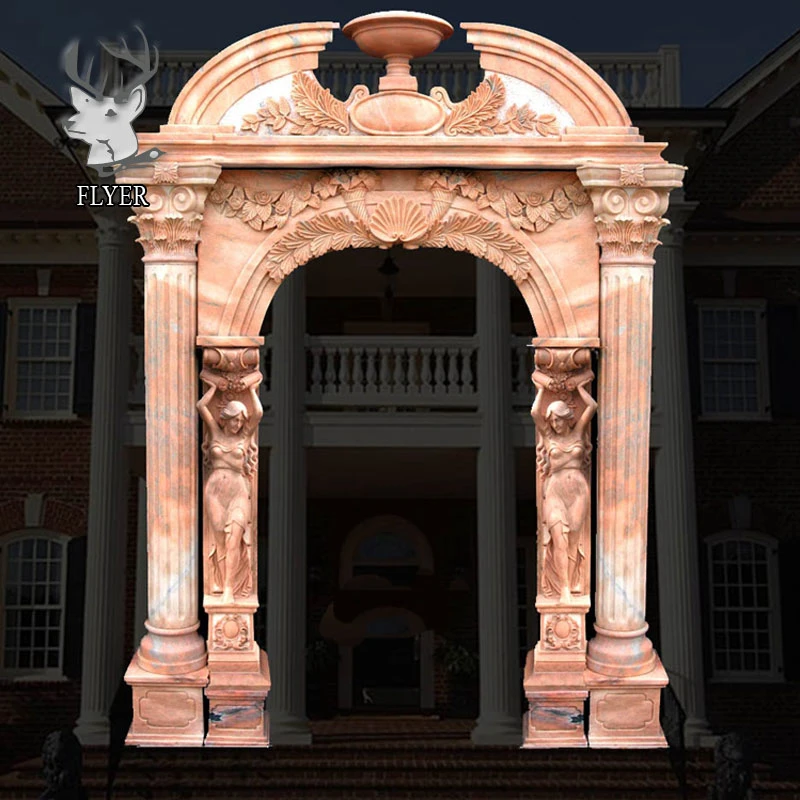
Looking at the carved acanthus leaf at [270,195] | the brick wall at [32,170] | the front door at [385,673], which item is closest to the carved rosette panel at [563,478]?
the carved acanthus leaf at [270,195]

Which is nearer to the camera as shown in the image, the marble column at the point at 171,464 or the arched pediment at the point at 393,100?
the marble column at the point at 171,464

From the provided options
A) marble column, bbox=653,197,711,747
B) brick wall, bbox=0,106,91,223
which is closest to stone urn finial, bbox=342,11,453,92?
marble column, bbox=653,197,711,747

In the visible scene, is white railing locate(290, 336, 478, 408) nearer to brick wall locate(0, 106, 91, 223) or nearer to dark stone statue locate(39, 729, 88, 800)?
brick wall locate(0, 106, 91, 223)

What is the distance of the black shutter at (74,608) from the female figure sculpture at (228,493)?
29.8 ft

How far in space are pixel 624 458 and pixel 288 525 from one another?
282 inches

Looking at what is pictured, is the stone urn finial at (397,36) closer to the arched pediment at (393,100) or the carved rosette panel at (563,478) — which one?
the arched pediment at (393,100)

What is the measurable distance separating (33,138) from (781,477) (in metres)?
12.2

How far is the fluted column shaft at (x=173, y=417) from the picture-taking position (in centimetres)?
1179

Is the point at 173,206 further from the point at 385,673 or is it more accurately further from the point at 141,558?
the point at 385,673

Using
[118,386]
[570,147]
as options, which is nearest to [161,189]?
[570,147]

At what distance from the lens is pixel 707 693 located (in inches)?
811

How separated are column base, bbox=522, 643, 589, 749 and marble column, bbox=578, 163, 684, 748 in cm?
10

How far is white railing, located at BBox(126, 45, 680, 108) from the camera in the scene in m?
20.0

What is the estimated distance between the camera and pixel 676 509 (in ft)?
61.4
